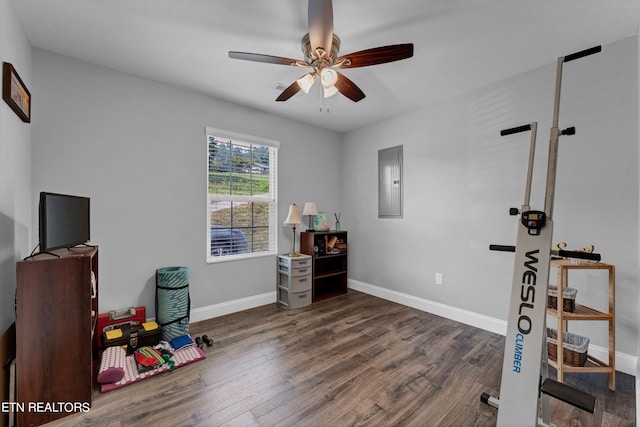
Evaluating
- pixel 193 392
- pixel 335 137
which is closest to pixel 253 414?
pixel 193 392

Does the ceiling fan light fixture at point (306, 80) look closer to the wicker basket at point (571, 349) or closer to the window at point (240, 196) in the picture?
the window at point (240, 196)

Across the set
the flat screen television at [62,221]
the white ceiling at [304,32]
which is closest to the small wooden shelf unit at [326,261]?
the white ceiling at [304,32]

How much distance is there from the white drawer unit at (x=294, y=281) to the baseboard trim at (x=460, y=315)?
1007 millimetres

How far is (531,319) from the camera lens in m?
1.41

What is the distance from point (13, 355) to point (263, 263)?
2281 millimetres

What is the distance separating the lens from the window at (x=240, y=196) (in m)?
3.29

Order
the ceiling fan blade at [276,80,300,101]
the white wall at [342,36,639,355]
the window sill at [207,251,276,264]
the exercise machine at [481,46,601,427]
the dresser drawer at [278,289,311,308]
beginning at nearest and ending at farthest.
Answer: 1. the exercise machine at [481,46,601,427]
2. the white wall at [342,36,639,355]
3. the ceiling fan blade at [276,80,300,101]
4. the window sill at [207,251,276,264]
5. the dresser drawer at [278,289,311,308]

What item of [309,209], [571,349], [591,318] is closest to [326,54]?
[309,209]

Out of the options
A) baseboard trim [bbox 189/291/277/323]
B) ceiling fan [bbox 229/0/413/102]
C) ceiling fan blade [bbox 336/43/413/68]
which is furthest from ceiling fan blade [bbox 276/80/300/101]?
baseboard trim [bbox 189/291/277/323]

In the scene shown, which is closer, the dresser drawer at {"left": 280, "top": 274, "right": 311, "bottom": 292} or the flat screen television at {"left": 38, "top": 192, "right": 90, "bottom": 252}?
the flat screen television at {"left": 38, "top": 192, "right": 90, "bottom": 252}

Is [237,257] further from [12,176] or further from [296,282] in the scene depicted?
[12,176]

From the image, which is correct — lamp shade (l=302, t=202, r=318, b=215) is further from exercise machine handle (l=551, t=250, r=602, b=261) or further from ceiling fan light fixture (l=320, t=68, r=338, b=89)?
exercise machine handle (l=551, t=250, r=602, b=261)

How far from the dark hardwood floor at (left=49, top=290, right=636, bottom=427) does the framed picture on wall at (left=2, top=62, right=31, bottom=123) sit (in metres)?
1.97

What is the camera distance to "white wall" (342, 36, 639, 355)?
2143mm
